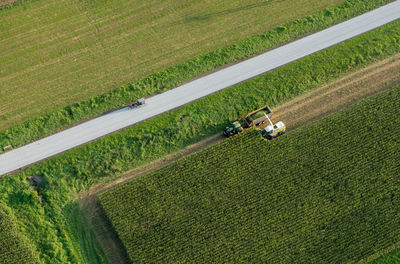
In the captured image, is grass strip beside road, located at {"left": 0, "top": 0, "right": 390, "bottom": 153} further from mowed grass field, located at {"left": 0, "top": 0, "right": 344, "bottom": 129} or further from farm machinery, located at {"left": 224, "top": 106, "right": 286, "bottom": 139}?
farm machinery, located at {"left": 224, "top": 106, "right": 286, "bottom": 139}

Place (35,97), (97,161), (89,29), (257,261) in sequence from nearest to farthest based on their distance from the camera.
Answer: (257,261) → (97,161) → (35,97) → (89,29)

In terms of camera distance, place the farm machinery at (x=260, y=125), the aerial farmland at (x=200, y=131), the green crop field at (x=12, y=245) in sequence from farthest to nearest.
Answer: the farm machinery at (x=260, y=125)
the aerial farmland at (x=200, y=131)
the green crop field at (x=12, y=245)

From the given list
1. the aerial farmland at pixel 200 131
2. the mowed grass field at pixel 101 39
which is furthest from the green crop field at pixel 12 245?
the mowed grass field at pixel 101 39

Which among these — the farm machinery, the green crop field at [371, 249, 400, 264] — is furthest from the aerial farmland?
the farm machinery

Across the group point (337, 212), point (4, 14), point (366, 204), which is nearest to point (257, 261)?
point (337, 212)

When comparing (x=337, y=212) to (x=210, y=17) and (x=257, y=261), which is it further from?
(x=210, y=17)

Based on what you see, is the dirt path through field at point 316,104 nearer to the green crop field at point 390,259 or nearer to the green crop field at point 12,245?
the green crop field at point 12,245

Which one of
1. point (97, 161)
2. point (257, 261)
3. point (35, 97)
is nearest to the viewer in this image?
point (257, 261)

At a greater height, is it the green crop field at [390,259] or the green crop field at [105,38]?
the green crop field at [105,38]
